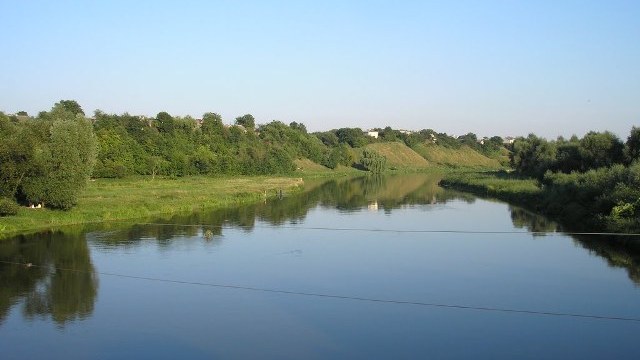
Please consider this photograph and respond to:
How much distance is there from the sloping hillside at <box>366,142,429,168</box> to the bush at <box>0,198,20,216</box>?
Answer: 260ft

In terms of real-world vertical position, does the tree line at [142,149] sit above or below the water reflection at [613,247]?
above

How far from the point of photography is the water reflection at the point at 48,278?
580 inches

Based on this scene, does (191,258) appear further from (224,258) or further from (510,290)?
(510,290)

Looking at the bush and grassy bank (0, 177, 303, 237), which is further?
grassy bank (0, 177, 303, 237)

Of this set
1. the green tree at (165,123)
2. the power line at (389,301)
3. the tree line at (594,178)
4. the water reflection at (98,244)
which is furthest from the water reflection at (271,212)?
the green tree at (165,123)

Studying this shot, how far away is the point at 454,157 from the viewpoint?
117812 millimetres

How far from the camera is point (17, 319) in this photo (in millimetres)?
13859

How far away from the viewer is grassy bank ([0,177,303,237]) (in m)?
26.7

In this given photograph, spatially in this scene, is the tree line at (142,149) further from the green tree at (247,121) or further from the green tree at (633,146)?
the green tree at (633,146)

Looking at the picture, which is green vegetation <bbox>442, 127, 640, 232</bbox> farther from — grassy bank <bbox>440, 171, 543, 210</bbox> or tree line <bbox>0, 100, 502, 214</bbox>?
tree line <bbox>0, 100, 502, 214</bbox>

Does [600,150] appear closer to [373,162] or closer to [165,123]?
[165,123]

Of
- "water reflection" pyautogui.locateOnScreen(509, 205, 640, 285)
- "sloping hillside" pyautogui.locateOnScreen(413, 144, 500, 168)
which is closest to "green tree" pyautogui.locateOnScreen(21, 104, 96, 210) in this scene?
"water reflection" pyautogui.locateOnScreen(509, 205, 640, 285)

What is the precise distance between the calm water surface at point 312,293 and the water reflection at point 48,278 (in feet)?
0.23

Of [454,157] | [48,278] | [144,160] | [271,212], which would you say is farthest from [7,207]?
[454,157]
